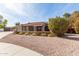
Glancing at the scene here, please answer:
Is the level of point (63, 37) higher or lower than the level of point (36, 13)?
lower

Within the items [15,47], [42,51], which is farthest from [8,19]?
[42,51]

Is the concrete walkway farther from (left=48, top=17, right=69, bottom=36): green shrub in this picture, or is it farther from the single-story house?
(left=48, top=17, right=69, bottom=36): green shrub

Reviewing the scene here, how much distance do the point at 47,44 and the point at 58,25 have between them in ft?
1.61

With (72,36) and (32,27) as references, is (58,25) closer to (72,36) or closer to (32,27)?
(72,36)

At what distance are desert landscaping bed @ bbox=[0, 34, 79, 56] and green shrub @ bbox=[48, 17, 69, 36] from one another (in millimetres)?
151

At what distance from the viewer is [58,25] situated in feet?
16.3

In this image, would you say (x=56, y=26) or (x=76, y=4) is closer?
(x=76, y=4)

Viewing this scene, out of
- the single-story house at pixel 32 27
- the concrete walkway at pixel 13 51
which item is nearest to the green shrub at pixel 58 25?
the single-story house at pixel 32 27

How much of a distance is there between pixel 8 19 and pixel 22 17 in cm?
28

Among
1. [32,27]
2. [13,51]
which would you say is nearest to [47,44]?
[32,27]

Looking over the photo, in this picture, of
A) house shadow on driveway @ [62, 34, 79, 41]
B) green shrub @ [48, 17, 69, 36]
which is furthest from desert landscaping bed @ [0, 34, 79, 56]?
green shrub @ [48, 17, 69, 36]

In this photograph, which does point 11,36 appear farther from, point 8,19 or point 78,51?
point 78,51

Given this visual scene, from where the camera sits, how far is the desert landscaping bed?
15.5 feet

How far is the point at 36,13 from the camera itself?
15.8 feet
